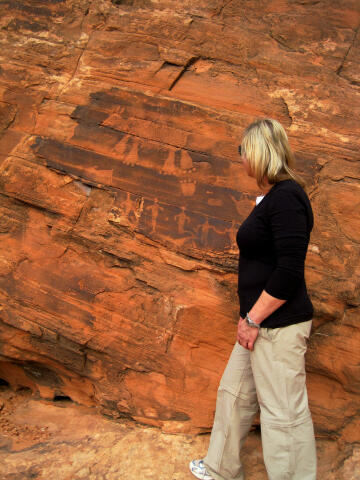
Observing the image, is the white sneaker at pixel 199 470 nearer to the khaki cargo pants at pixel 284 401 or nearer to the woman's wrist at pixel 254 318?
the khaki cargo pants at pixel 284 401

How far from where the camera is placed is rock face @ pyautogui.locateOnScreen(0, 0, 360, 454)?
296 centimetres

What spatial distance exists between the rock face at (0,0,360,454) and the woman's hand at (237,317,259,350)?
71 centimetres

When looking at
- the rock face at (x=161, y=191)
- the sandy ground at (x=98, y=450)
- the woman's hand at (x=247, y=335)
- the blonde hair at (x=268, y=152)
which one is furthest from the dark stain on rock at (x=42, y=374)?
the blonde hair at (x=268, y=152)

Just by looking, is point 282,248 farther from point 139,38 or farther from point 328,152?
point 139,38

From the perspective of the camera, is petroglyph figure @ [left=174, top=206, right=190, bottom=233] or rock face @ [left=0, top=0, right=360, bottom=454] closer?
rock face @ [left=0, top=0, right=360, bottom=454]

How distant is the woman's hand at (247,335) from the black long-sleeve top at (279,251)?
6 cm

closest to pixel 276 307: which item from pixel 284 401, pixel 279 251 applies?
pixel 279 251

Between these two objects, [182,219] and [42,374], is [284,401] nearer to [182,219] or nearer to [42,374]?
[182,219]

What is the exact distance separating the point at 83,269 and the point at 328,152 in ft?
6.10

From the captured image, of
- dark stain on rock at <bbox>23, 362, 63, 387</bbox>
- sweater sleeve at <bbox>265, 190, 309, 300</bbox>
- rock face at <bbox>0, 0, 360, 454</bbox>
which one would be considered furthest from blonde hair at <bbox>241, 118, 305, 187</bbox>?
dark stain on rock at <bbox>23, 362, 63, 387</bbox>

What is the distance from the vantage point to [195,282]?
9.86 feet

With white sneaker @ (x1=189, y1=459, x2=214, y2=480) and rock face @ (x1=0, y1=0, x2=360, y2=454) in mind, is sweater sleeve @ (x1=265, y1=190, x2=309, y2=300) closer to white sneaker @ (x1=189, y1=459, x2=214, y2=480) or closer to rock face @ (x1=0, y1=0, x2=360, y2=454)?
rock face @ (x1=0, y1=0, x2=360, y2=454)

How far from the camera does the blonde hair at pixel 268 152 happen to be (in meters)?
2.09

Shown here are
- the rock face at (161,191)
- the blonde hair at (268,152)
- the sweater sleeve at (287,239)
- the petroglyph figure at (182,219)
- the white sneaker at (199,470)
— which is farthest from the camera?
the petroglyph figure at (182,219)
